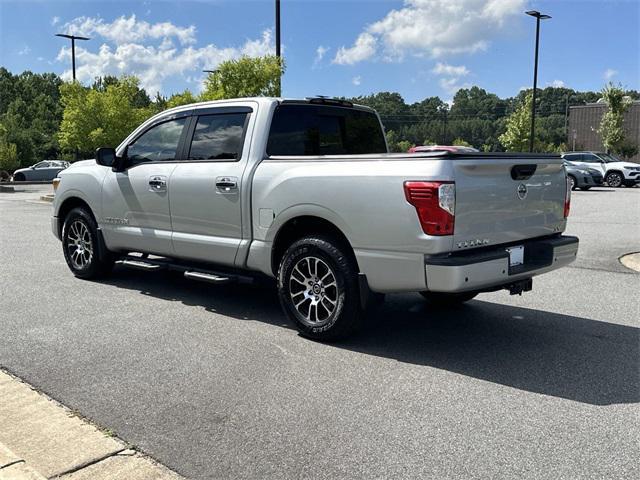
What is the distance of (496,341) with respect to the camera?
5215 millimetres

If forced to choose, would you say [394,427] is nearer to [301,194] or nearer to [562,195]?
[301,194]

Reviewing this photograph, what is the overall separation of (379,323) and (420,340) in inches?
23.8

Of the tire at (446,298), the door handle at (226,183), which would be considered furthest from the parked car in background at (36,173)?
the tire at (446,298)

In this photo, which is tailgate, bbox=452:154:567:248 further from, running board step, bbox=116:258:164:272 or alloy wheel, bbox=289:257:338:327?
running board step, bbox=116:258:164:272

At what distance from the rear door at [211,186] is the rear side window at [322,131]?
0.30 m

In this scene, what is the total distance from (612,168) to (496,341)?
90.8ft

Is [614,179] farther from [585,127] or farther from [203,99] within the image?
[585,127]

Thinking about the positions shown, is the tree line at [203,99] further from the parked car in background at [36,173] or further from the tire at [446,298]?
the tire at [446,298]

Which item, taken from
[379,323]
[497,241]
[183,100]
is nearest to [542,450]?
[497,241]

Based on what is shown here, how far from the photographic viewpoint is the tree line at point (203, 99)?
19.9 m

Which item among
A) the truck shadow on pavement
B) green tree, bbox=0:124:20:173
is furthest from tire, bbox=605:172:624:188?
green tree, bbox=0:124:20:173

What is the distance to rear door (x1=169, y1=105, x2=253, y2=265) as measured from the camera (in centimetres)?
569

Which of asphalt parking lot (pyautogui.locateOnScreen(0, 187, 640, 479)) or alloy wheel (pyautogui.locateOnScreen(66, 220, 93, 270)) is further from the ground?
alloy wheel (pyautogui.locateOnScreen(66, 220, 93, 270))

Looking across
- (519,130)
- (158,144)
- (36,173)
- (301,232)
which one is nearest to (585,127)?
(519,130)
